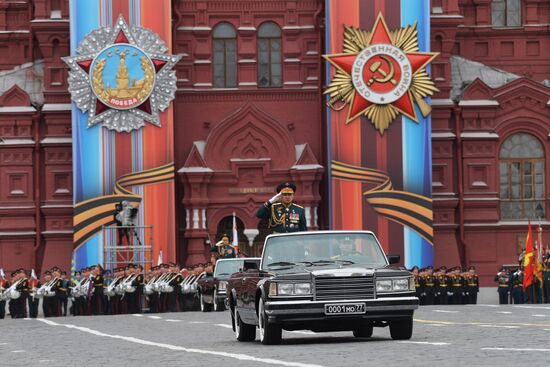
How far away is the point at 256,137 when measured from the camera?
167 feet

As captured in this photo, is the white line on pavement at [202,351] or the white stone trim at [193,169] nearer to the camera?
the white line on pavement at [202,351]

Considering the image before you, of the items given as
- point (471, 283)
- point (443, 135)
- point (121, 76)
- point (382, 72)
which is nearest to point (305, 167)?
point (382, 72)

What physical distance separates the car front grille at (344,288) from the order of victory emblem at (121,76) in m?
31.8

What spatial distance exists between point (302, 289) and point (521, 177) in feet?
118

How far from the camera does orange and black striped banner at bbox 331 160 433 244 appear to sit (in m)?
48.4

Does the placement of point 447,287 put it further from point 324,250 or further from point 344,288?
point 344,288

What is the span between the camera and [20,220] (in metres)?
51.6

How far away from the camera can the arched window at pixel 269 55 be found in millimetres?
51562

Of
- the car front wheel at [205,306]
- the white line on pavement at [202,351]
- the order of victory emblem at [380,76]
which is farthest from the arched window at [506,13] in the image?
the white line on pavement at [202,351]

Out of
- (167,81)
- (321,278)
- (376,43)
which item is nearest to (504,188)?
(376,43)

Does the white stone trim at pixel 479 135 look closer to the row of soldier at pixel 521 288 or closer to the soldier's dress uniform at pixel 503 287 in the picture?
the row of soldier at pixel 521 288

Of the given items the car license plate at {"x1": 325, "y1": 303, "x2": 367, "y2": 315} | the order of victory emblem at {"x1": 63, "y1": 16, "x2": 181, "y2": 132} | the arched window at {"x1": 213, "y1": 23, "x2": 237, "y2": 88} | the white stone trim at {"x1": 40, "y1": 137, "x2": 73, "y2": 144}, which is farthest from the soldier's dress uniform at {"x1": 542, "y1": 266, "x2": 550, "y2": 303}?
the car license plate at {"x1": 325, "y1": 303, "x2": 367, "y2": 315}

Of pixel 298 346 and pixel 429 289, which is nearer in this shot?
pixel 298 346

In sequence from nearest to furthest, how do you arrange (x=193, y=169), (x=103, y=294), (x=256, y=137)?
(x=103, y=294) → (x=193, y=169) → (x=256, y=137)
